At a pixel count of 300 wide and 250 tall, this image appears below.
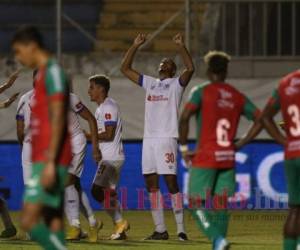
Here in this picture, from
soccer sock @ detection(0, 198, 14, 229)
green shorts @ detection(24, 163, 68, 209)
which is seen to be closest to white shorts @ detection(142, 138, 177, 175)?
soccer sock @ detection(0, 198, 14, 229)

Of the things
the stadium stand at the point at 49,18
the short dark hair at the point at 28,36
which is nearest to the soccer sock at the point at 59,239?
the short dark hair at the point at 28,36

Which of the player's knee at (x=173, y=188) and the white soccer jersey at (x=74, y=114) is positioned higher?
the white soccer jersey at (x=74, y=114)

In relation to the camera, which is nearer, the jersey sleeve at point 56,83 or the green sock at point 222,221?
the jersey sleeve at point 56,83

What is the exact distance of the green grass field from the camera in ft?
48.2

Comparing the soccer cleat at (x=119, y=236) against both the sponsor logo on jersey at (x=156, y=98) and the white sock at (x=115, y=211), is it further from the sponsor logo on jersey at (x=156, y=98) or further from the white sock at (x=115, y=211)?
the sponsor logo on jersey at (x=156, y=98)

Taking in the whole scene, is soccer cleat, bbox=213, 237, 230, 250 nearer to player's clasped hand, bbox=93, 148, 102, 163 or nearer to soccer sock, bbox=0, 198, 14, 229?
player's clasped hand, bbox=93, 148, 102, 163

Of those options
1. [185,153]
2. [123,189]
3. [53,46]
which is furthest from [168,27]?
[185,153]

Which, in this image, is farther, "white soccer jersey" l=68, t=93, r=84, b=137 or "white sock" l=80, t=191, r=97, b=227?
"white sock" l=80, t=191, r=97, b=227

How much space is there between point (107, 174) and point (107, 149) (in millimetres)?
313

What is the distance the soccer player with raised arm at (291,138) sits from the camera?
11461 millimetres

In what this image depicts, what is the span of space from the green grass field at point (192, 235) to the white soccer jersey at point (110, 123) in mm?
1034

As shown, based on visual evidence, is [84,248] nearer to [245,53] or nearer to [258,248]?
[258,248]

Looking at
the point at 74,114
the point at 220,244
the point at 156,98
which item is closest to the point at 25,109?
the point at 74,114

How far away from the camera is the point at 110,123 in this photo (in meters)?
16.2
